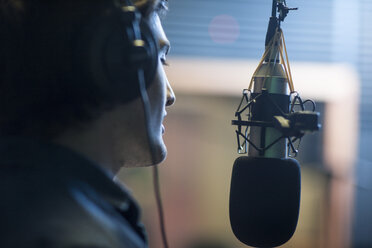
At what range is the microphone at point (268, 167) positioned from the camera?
42.6 inches

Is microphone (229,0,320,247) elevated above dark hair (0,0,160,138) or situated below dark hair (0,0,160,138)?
below

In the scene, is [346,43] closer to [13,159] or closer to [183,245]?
[183,245]

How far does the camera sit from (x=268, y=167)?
110cm

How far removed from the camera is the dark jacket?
644 mm

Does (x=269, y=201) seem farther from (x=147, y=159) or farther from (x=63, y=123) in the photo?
(x=63, y=123)

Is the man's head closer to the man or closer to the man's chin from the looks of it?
the man

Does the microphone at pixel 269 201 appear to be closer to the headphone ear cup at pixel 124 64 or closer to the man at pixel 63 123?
the man at pixel 63 123

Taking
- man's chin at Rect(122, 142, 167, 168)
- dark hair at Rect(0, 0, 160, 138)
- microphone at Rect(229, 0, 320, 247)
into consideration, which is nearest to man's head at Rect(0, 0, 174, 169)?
dark hair at Rect(0, 0, 160, 138)

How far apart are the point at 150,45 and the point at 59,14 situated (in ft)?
0.55

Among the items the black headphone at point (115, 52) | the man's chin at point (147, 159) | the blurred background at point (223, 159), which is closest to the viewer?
the black headphone at point (115, 52)

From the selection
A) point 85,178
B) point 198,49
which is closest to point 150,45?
point 85,178

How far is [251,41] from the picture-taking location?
472 cm

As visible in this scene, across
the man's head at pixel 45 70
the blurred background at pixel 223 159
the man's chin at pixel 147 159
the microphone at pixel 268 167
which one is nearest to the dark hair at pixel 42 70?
the man's head at pixel 45 70

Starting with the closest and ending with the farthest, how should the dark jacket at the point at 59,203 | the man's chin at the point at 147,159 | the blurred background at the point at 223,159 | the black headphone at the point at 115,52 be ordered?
the dark jacket at the point at 59,203 → the black headphone at the point at 115,52 → the man's chin at the point at 147,159 → the blurred background at the point at 223,159
